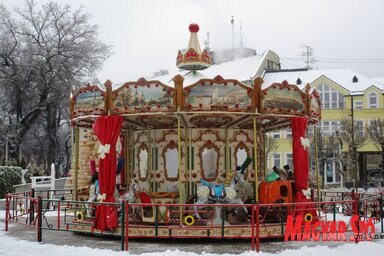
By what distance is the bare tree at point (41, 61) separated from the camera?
117 ft

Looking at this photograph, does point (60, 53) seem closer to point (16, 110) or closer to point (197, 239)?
point (16, 110)

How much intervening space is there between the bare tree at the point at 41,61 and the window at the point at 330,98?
1949 cm

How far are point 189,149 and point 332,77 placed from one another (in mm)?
34192

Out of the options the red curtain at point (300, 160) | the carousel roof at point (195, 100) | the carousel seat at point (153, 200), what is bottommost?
the carousel seat at point (153, 200)

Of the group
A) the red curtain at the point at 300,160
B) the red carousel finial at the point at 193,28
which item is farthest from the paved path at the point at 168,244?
the red carousel finial at the point at 193,28

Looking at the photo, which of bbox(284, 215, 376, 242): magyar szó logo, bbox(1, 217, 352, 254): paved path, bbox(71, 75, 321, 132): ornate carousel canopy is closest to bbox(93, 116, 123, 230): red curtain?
bbox(71, 75, 321, 132): ornate carousel canopy

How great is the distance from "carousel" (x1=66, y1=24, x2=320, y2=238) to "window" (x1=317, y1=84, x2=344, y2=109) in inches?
1118

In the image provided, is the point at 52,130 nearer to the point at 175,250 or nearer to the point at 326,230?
the point at 175,250

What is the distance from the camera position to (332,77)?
154ft

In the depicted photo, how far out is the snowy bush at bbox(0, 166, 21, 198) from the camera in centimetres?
2697

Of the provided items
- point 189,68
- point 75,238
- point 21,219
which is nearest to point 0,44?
point 21,219

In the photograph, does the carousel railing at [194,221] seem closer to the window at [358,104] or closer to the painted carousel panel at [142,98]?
the painted carousel panel at [142,98]

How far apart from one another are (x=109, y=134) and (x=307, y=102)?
5532 millimetres

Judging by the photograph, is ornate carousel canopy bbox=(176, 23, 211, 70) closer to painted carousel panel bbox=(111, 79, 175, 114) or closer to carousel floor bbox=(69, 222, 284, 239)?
painted carousel panel bbox=(111, 79, 175, 114)
